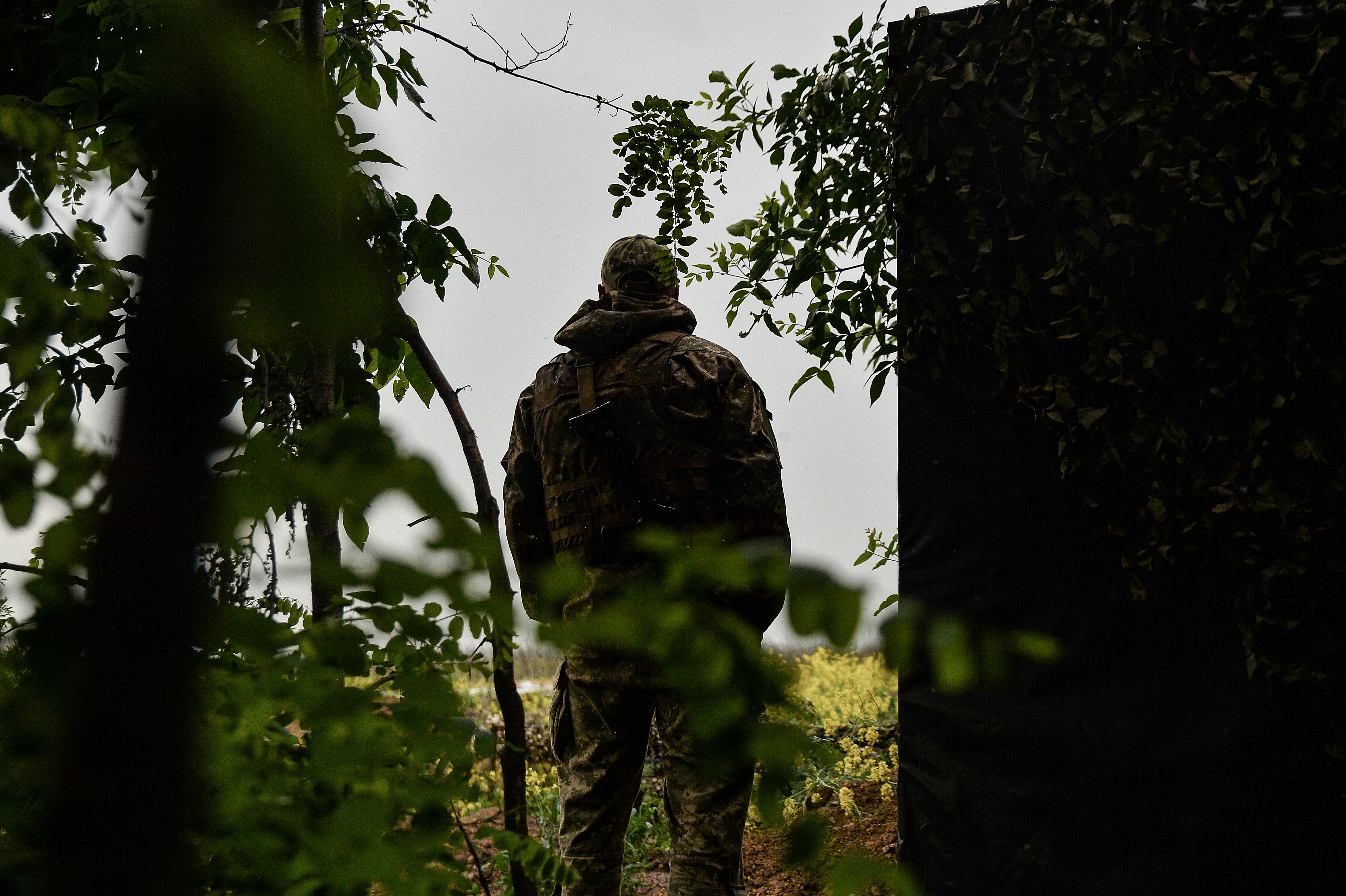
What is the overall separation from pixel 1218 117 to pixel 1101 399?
730mm

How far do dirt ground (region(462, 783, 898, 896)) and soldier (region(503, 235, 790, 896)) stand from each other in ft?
3.15

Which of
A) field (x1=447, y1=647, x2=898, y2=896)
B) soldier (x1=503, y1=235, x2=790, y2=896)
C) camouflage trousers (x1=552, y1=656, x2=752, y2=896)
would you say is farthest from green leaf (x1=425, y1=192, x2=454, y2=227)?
field (x1=447, y1=647, x2=898, y2=896)

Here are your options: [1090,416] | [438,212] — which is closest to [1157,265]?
[1090,416]

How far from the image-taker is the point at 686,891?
2633 mm

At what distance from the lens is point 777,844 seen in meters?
3.55

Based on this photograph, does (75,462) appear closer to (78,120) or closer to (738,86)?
(78,120)

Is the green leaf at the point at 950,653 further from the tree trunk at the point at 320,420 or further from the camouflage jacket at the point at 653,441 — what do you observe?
A: the camouflage jacket at the point at 653,441

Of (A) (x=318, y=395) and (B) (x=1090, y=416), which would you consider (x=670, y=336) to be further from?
(A) (x=318, y=395)

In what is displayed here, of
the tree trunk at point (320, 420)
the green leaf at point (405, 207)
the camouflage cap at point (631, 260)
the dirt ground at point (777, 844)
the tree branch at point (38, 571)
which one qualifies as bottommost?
the dirt ground at point (777, 844)

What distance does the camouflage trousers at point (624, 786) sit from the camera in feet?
8.64

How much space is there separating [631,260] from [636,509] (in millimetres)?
779

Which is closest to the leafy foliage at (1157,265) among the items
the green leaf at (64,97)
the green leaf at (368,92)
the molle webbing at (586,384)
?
the molle webbing at (586,384)

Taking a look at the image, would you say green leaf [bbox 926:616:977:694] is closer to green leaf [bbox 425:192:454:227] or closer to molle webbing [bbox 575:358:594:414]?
green leaf [bbox 425:192:454:227]

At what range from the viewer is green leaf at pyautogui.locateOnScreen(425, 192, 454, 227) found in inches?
73.8
